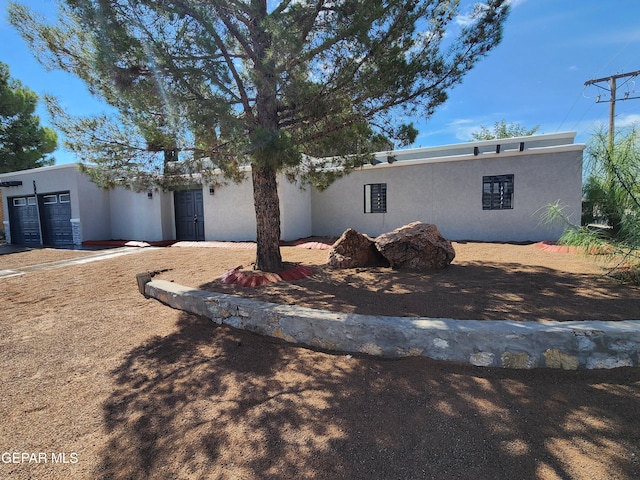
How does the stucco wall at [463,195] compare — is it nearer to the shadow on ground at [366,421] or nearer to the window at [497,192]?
the window at [497,192]

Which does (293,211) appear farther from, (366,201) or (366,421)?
(366,421)

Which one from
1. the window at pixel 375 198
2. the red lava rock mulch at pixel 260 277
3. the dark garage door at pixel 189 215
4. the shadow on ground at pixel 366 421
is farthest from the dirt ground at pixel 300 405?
the dark garage door at pixel 189 215

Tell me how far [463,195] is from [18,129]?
73.0 ft

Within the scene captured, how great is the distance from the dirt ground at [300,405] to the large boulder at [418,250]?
58.5 inches

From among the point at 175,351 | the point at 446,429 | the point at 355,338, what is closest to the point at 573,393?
the point at 446,429

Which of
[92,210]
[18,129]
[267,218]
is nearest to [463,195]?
[267,218]

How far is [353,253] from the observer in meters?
6.07

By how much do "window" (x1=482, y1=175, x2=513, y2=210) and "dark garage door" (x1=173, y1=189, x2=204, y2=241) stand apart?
33.6ft

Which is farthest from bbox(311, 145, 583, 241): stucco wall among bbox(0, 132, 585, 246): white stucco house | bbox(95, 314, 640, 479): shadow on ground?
bbox(95, 314, 640, 479): shadow on ground

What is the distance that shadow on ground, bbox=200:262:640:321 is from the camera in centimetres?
335

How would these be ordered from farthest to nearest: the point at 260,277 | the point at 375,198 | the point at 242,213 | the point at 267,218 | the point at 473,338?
the point at 242,213 → the point at 375,198 → the point at 267,218 → the point at 260,277 → the point at 473,338

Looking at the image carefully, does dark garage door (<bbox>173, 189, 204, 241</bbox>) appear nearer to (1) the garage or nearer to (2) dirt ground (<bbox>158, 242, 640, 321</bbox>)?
(1) the garage

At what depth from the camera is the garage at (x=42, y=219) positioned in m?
13.8

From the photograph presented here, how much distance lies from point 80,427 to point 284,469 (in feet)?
4.99
